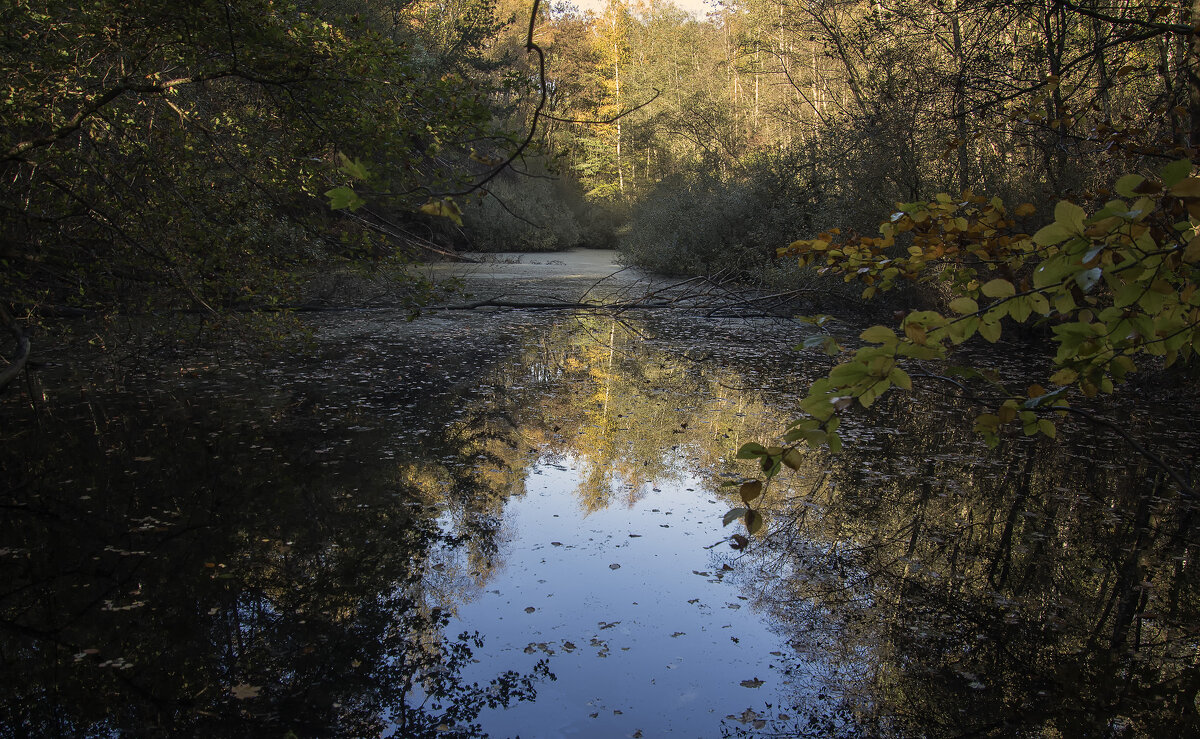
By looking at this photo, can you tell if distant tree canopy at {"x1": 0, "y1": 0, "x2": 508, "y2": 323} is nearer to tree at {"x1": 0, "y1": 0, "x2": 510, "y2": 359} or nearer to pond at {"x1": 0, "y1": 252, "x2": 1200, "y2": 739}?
tree at {"x1": 0, "y1": 0, "x2": 510, "y2": 359}

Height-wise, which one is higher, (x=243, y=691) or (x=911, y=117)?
(x=911, y=117)

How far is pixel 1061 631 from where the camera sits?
10.9ft

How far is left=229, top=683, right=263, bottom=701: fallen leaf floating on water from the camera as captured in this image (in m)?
2.82

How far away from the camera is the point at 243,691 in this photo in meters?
2.85

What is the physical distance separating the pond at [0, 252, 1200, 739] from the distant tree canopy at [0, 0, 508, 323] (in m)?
1.27

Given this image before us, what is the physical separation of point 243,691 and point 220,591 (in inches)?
33.1

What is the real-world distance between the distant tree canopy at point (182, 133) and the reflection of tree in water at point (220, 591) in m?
1.16

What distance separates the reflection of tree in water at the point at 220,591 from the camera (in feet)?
9.08

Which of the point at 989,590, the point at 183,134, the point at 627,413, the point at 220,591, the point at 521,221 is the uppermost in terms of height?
the point at 521,221

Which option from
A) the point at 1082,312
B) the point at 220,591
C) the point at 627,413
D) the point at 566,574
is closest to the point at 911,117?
the point at 627,413

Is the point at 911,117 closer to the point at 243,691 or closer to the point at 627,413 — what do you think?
the point at 627,413

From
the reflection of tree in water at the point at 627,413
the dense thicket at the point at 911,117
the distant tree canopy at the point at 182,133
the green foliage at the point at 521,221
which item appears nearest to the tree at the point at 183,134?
the distant tree canopy at the point at 182,133

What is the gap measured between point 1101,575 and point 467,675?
322cm

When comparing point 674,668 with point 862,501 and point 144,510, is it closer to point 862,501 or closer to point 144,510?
point 862,501
